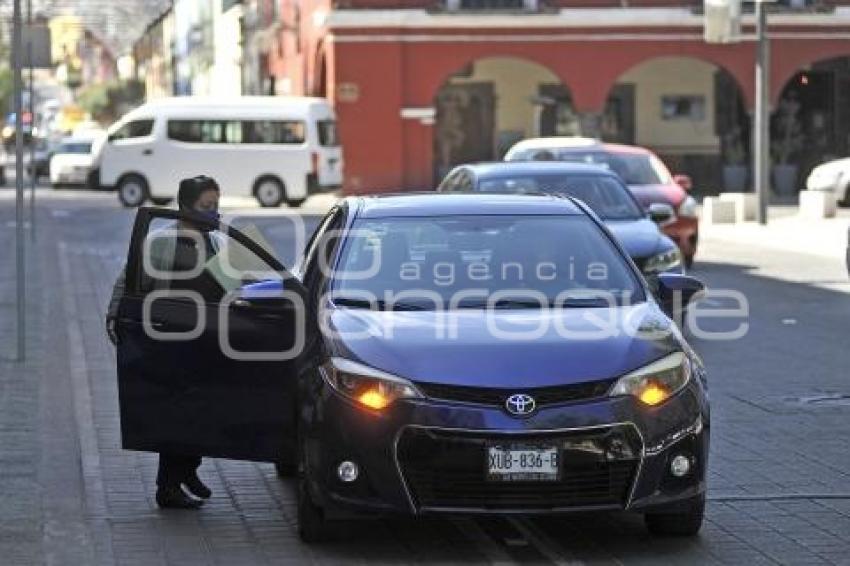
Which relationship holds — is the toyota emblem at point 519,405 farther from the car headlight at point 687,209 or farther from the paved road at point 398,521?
the car headlight at point 687,209

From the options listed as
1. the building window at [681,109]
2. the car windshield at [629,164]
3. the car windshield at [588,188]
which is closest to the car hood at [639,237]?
the car windshield at [588,188]

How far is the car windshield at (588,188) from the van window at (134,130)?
24982 millimetres

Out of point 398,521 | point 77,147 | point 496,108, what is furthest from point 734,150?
point 398,521

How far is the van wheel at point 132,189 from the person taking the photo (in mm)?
41156

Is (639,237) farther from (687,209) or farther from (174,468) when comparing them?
(174,468)

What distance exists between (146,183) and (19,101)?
27143 millimetres

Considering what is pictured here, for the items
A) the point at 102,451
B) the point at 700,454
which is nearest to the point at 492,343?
the point at 700,454

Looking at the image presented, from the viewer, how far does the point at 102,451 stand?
10.0 m

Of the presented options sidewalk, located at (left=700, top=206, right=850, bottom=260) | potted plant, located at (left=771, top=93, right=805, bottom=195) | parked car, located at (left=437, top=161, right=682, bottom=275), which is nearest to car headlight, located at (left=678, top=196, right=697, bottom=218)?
sidewalk, located at (left=700, top=206, right=850, bottom=260)

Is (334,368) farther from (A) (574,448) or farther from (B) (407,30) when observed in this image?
(B) (407,30)

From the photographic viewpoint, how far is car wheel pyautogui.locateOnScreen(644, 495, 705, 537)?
7.52 metres

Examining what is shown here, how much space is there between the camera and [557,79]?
45.7 metres

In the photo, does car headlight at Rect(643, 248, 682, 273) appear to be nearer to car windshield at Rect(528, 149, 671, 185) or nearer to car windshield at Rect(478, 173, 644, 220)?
car windshield at Rect(478, 173, 644, 220)

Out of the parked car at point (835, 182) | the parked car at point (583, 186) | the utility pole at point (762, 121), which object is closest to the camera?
the parked car at point (583, 186)
